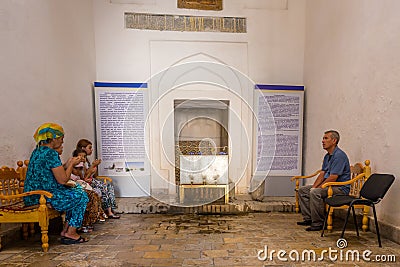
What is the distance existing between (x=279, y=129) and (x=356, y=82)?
166 centimetres

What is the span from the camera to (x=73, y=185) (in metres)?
3.32

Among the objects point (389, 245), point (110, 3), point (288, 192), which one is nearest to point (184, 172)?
point (288, 192)

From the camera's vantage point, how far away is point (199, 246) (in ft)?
10.1

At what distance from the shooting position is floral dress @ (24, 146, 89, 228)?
2.96 meters

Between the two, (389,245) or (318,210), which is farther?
(318,210)

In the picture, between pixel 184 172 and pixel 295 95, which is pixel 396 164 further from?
pixel 184 172

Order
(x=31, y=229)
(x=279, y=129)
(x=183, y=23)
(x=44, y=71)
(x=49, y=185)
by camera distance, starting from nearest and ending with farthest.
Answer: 1. (x=49, y=185)
2. (x=31, y=229)
3. (x=44, y=71)
4. (x=279, y=129)
5. (x=183, y=23)

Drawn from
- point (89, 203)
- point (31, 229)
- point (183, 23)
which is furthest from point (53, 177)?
point (183, 23)

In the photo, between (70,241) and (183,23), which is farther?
(183,23)

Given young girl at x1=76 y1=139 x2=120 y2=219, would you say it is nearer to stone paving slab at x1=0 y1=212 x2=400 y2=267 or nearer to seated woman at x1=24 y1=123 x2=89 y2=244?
stone paving slab at x1=0 y1=212 x2=400 y2=267

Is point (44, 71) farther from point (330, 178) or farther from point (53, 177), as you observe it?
point (330, 178)

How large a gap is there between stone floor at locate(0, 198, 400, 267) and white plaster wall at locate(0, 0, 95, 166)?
132 cm

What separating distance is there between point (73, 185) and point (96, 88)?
2.36 meters

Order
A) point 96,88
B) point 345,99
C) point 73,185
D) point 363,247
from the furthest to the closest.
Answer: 1. point 96,88
2. point 345,99
3. point 73,185
4. point 363,247
